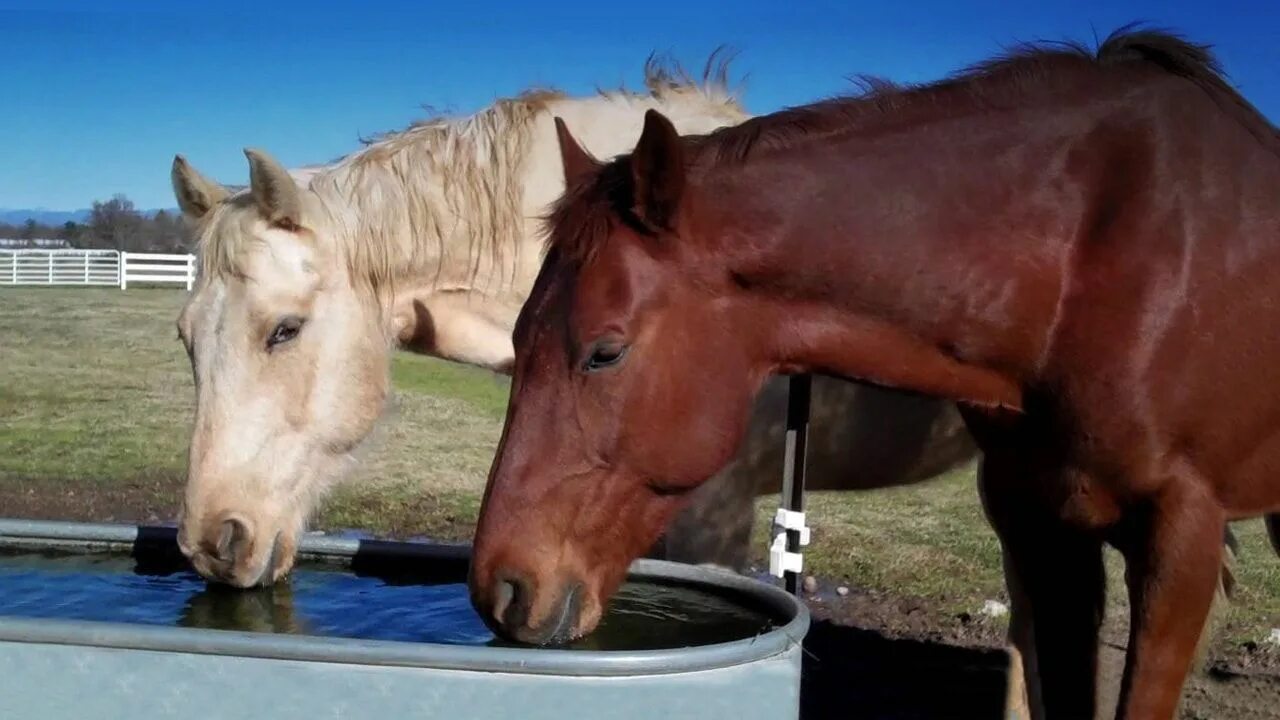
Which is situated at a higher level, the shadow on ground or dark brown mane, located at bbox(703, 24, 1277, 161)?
dark brown mane, located at bbox(703, 24, 1277, 161)

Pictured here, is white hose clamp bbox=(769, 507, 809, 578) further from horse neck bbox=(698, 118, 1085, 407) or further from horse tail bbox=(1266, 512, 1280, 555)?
horse tail bbox=(1266, 512, 1280, 555)

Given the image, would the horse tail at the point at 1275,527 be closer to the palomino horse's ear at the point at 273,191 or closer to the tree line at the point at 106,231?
the palomino horse's ear at the point at 273,191

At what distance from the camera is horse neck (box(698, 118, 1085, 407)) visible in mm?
2154

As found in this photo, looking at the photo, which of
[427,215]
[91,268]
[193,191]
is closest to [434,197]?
[427,215]

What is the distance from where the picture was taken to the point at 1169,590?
7.28 feet

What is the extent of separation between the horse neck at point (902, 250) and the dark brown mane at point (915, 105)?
0.06 meters

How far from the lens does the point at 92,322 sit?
19484 mm

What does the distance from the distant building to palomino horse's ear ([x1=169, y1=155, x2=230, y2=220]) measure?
4140cm

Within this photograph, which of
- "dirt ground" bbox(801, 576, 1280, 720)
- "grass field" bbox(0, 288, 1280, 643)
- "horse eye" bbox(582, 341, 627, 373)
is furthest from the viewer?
"grass field" bbox(0, 288, 1280, 643)

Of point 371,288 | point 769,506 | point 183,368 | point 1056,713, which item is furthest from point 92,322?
point 1056,713

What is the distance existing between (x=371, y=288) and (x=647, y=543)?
4.98ft

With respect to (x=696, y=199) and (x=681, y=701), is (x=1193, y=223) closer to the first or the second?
(x=696, y=199)

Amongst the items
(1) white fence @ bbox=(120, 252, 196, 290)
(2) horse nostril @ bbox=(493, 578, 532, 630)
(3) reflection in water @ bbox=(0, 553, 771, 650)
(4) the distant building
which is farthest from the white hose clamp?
(4) the distant building

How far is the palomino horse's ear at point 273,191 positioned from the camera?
10.2 feet
